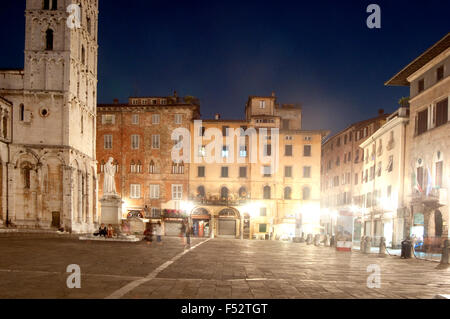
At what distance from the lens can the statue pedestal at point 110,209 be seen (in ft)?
93.6

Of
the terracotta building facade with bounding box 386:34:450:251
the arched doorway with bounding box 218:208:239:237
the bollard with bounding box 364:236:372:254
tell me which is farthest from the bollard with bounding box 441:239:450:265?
the arched doorway with bounding box 218:208:239:237

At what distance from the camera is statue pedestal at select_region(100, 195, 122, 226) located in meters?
28.5

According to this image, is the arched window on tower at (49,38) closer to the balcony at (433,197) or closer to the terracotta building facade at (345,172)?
the terracotta building facade at (345,172)

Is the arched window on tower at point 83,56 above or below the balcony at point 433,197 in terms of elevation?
above

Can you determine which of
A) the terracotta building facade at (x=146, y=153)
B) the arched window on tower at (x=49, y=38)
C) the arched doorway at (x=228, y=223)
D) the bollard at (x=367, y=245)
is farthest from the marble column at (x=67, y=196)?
the bollard at (x=367, y=245)

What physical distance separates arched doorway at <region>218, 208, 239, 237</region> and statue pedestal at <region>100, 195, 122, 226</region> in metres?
26.4

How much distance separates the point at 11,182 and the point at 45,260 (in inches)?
1101

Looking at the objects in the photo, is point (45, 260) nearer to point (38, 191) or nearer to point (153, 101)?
point (38, 191)

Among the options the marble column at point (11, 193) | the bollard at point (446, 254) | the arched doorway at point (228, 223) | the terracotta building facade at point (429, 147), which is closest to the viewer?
the bollard at point (446, 254)

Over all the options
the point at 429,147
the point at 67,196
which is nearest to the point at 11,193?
the point at 67,196

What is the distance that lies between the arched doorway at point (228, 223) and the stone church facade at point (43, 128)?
17913 millimetres

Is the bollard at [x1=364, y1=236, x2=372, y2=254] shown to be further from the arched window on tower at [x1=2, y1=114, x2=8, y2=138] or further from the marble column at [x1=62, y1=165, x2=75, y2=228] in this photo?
the arched window on tower at [x1=2, y1=114, x2=8, y2=138]

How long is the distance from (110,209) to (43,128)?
1740cm
